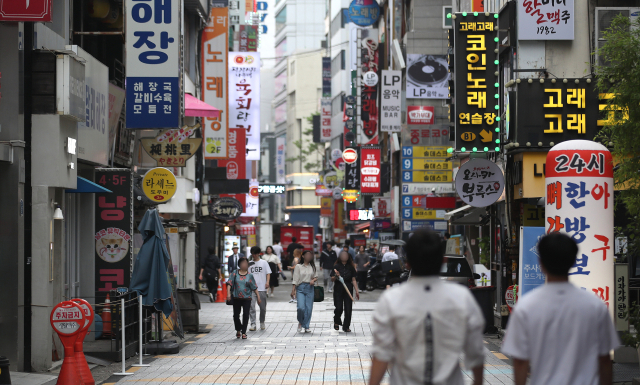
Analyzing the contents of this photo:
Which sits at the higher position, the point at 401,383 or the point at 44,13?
the point at 44,13

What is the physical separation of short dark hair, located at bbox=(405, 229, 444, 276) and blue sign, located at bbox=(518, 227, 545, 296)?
7479mm

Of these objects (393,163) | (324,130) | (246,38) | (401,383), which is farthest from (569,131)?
(324,130)

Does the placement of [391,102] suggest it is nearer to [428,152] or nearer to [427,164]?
[428,152]

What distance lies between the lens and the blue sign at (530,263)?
11828 millimetres

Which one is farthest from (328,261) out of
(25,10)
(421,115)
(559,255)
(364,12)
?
(559,255)

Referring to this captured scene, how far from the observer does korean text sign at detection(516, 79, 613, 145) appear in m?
16.1

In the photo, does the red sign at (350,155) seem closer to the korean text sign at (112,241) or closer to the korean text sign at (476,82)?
the korean text sign at (476,82)

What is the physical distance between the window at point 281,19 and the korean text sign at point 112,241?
99881 millimetres

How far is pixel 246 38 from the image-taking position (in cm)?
4788

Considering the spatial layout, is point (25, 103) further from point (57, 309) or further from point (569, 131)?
point (569, 131)

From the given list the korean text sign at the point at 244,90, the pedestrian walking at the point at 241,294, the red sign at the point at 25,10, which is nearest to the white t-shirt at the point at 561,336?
the red sign at the point at 25,10

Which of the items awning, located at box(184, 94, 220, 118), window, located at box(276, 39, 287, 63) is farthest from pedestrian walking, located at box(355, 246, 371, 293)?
window, located at box(276, 39, 287, 63)

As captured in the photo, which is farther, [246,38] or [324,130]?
[324,130]

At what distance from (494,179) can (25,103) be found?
9.13 metres
